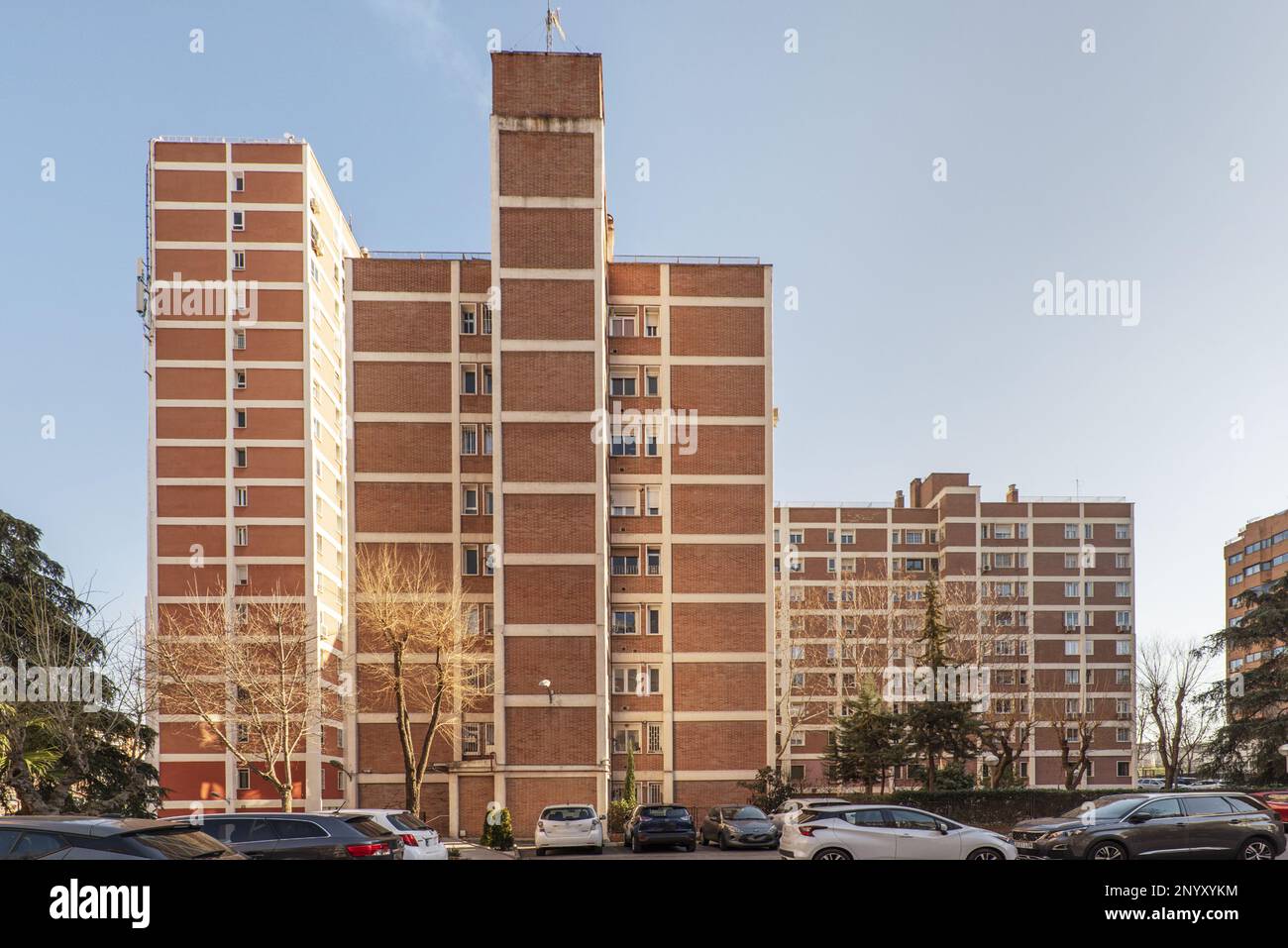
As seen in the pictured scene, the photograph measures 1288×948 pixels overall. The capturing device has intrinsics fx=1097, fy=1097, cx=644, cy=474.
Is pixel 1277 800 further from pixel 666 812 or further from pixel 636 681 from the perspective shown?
pixel 636 681

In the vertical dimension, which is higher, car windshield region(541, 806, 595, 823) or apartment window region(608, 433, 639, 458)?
apartment window region(608, 433, 639, 458)

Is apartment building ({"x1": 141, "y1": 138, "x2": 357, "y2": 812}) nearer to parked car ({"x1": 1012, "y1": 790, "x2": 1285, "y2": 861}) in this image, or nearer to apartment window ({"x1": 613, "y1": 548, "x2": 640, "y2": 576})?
apartment window ({"x1": 613, "y1": 548, "x2": 640, "y2": 576})

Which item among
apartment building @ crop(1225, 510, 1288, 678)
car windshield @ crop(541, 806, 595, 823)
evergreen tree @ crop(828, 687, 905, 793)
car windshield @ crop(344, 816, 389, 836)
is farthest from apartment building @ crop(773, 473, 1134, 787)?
car windshield @ crop(344, 816, 389, 836)

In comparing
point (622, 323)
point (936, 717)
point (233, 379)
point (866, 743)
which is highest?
point (622, 323)

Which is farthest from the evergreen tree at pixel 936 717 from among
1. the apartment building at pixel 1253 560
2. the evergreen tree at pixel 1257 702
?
the apartment building at pixel 1253 560

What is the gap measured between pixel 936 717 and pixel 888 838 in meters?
23.3

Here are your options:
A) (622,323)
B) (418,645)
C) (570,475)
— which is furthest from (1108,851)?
(622,323)

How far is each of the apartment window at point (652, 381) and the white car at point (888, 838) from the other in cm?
3052

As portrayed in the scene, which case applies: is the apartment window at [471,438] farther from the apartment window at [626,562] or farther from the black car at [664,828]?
the black car at [664,828]

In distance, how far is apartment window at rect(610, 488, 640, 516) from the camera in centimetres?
4906

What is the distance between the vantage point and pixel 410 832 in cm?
1977

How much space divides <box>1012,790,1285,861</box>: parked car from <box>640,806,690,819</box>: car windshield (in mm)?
13579

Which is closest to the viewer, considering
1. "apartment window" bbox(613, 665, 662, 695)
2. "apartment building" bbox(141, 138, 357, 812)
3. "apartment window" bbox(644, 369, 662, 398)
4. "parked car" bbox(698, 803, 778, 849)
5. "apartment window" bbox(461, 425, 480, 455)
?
"parked car" bbox(698, 803, 778, 849)

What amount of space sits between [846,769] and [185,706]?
30033 millimetres
